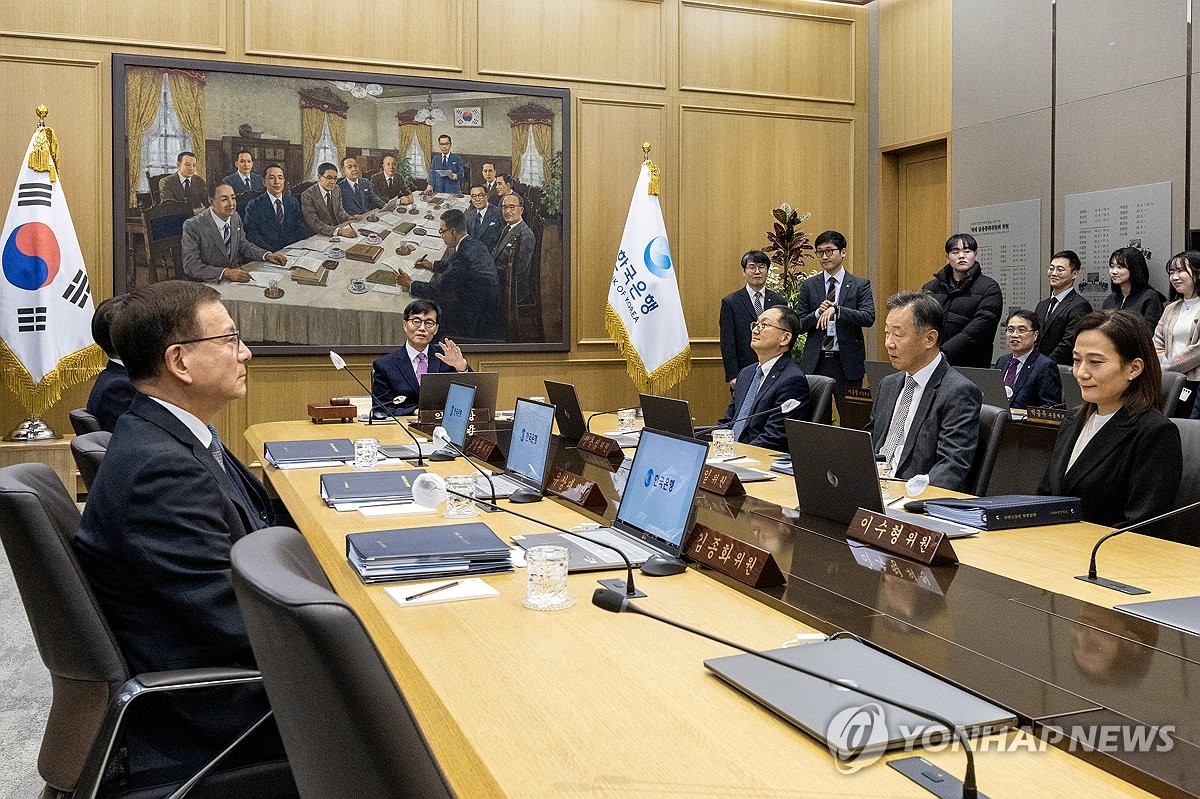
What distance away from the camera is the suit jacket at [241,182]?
7.01 m

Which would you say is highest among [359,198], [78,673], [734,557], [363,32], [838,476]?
[363,32]

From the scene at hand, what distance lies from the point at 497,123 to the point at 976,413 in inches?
199

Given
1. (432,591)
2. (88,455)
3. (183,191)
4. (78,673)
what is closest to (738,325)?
(183,191)

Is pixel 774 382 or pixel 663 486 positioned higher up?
pixel 774 382

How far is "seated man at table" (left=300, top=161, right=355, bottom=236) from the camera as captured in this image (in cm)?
722

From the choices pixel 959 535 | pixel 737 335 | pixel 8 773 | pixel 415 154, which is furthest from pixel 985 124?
pixel 8 773

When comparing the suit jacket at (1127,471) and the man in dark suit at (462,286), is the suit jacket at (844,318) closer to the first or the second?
the man in dark suit at (462,286)

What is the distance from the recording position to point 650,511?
236 cm

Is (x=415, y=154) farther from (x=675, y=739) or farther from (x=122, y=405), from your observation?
(x=675, y=739)

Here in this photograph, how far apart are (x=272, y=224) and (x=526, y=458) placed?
15.0ft

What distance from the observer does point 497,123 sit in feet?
25.1

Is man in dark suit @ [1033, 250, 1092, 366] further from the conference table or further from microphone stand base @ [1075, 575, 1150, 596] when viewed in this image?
microphone stand base @ [1075, 575, 1150, 596]

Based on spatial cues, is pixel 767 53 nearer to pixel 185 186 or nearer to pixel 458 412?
pixel 185 186

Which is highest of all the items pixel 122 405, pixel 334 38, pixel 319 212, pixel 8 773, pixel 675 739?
pixel 334 38
